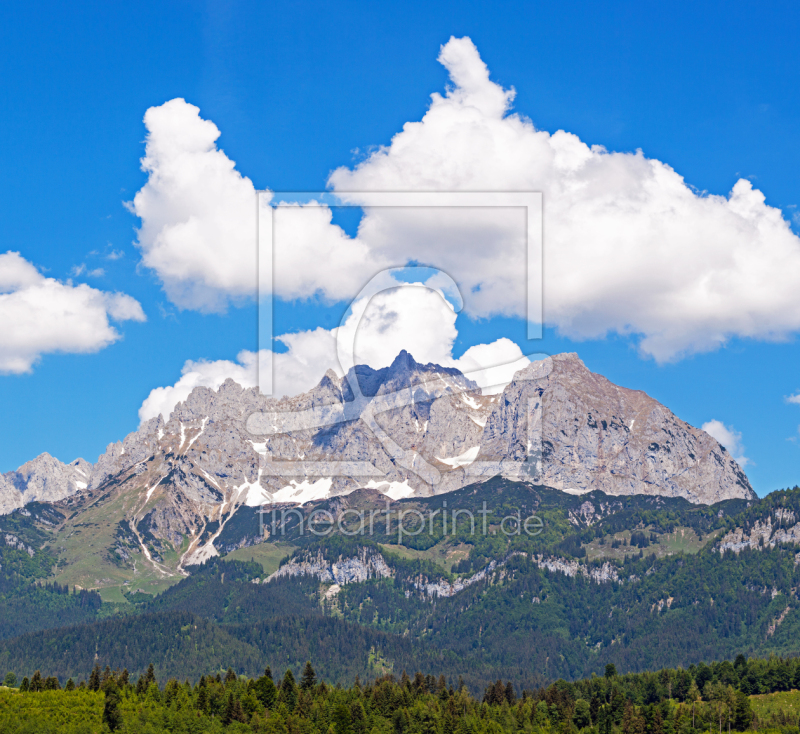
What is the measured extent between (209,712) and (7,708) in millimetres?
37141

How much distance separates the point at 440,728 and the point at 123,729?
59.7 metres

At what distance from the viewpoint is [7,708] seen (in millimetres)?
189000

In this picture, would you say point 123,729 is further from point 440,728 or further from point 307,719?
point 440,728

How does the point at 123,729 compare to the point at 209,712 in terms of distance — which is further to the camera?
the point at 209,712

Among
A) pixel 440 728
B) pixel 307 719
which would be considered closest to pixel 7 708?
pixel 307 719

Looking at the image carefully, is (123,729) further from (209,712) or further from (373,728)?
(373,728)

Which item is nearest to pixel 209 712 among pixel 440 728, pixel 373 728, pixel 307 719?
pixel 307 719

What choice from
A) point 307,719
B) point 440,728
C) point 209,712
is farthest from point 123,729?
point 440,728

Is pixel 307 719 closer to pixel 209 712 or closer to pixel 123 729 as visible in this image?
pixel 209 712

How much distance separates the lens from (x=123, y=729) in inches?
7219

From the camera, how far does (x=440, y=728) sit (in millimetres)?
198750

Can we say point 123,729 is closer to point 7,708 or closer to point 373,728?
point 7,708

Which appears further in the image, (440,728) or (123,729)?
(440,728)

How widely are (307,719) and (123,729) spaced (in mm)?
34468
